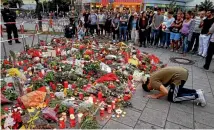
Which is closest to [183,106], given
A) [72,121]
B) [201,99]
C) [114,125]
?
[201,99]

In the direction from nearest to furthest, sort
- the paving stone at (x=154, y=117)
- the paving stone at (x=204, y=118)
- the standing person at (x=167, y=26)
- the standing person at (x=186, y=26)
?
the paving stone at (x=154, y=117), the paving stone at (x=204, y=118), the standing person at (x=186, y=26), the standing person at (x=167, y=26)

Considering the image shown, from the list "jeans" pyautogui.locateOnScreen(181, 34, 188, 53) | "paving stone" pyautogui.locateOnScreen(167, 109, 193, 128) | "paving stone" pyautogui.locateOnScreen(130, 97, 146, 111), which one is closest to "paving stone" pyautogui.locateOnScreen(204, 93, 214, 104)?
"paving stone" pyautogui.locateOnScreen(167, 109, 193, 128)

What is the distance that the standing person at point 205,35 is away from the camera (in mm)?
7562

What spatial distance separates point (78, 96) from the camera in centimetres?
421

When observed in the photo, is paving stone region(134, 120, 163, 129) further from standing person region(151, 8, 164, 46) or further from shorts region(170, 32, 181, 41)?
standing person region(151, 8, 164, 46)

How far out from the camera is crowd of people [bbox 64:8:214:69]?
27.2 ft

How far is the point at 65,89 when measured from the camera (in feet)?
14.3

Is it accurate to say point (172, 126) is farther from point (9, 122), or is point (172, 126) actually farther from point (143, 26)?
point (143, 26)

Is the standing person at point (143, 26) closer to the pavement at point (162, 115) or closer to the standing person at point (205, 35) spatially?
the standing person at point (205, 35)

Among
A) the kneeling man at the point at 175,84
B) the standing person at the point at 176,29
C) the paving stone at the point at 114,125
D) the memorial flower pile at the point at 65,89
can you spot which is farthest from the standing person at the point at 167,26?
the paving stone at the point at 114,125

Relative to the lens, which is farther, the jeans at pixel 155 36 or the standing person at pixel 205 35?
the jeans at pixel 155 36

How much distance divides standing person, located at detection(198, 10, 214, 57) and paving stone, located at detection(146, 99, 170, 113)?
14.4 feet

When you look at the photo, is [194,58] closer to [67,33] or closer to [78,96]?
[78,96]

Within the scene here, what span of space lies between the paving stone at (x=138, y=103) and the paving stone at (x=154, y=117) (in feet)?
0.42
